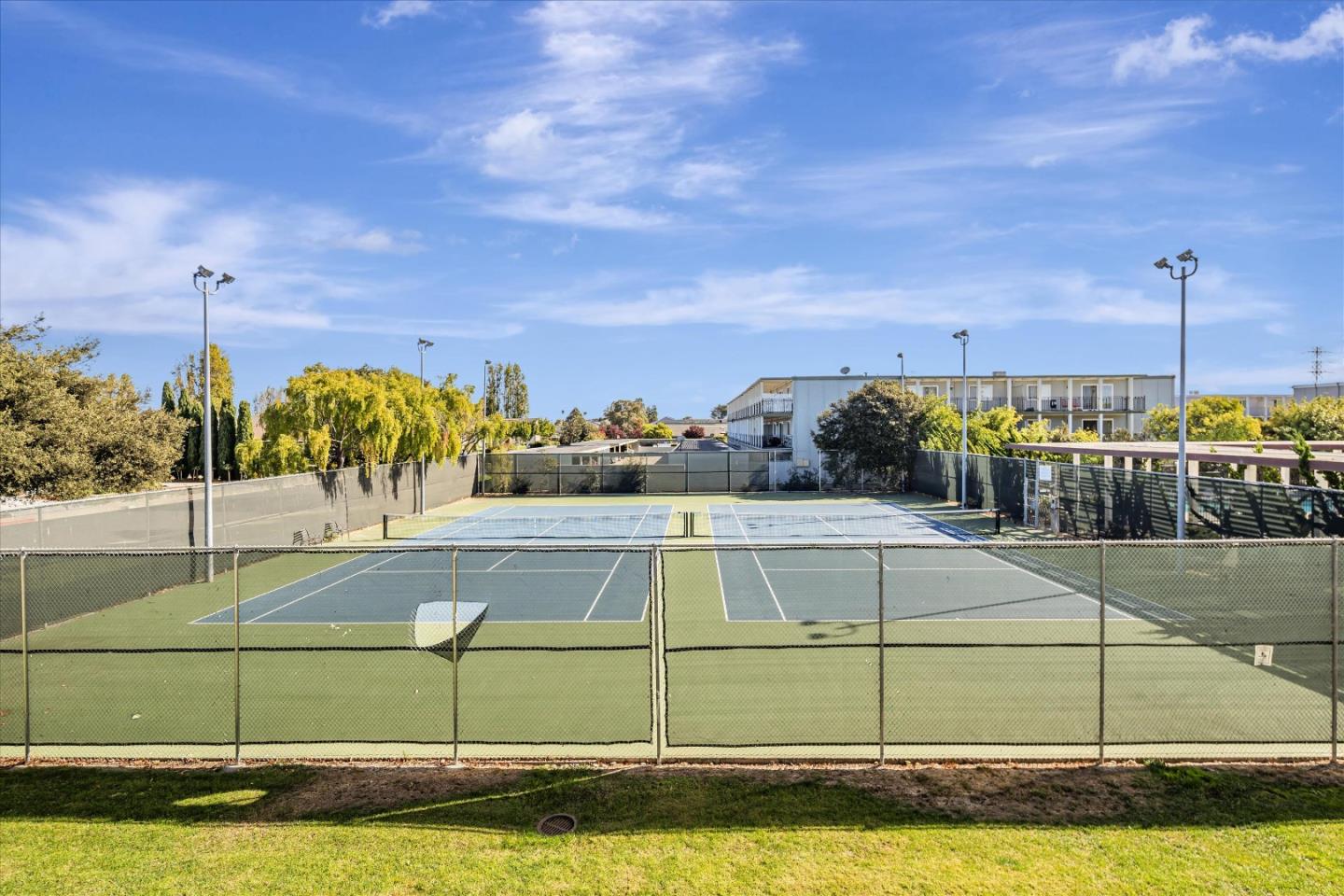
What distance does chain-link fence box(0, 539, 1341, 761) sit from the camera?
8547mm

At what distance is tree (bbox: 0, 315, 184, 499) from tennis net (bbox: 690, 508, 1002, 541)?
16.8 metres

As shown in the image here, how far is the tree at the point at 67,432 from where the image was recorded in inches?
730

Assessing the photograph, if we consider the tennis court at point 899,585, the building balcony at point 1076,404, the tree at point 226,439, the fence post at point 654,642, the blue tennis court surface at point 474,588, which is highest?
the building balcony at point 1076,404

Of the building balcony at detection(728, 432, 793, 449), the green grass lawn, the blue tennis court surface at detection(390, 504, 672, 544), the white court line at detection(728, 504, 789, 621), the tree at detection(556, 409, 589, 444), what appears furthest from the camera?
the tree at detection(556, 409, 589, 444)

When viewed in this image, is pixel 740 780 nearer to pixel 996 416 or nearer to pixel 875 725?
pixel 875 725

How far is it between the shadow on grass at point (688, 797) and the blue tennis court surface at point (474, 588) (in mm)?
2948

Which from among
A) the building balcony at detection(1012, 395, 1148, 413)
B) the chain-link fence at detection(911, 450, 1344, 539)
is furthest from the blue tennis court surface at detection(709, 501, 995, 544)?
the building balcony at detection(1012, 395, 1148, 413)

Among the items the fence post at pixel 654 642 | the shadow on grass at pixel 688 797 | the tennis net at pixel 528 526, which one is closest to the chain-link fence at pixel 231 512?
the tennis net at pixel 528 526

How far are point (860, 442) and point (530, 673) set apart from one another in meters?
37.2

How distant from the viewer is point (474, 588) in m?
19.7

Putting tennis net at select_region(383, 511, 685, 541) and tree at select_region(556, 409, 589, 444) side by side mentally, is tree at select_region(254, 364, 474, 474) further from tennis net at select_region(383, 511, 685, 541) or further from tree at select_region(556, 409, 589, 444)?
tree at select_region(556, 409, 589, 444)

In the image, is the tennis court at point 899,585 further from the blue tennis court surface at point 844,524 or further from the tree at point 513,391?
the tree at point 513,391

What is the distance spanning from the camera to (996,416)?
1869 inches

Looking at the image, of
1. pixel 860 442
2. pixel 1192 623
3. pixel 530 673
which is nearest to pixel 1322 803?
pixel 1192 623
